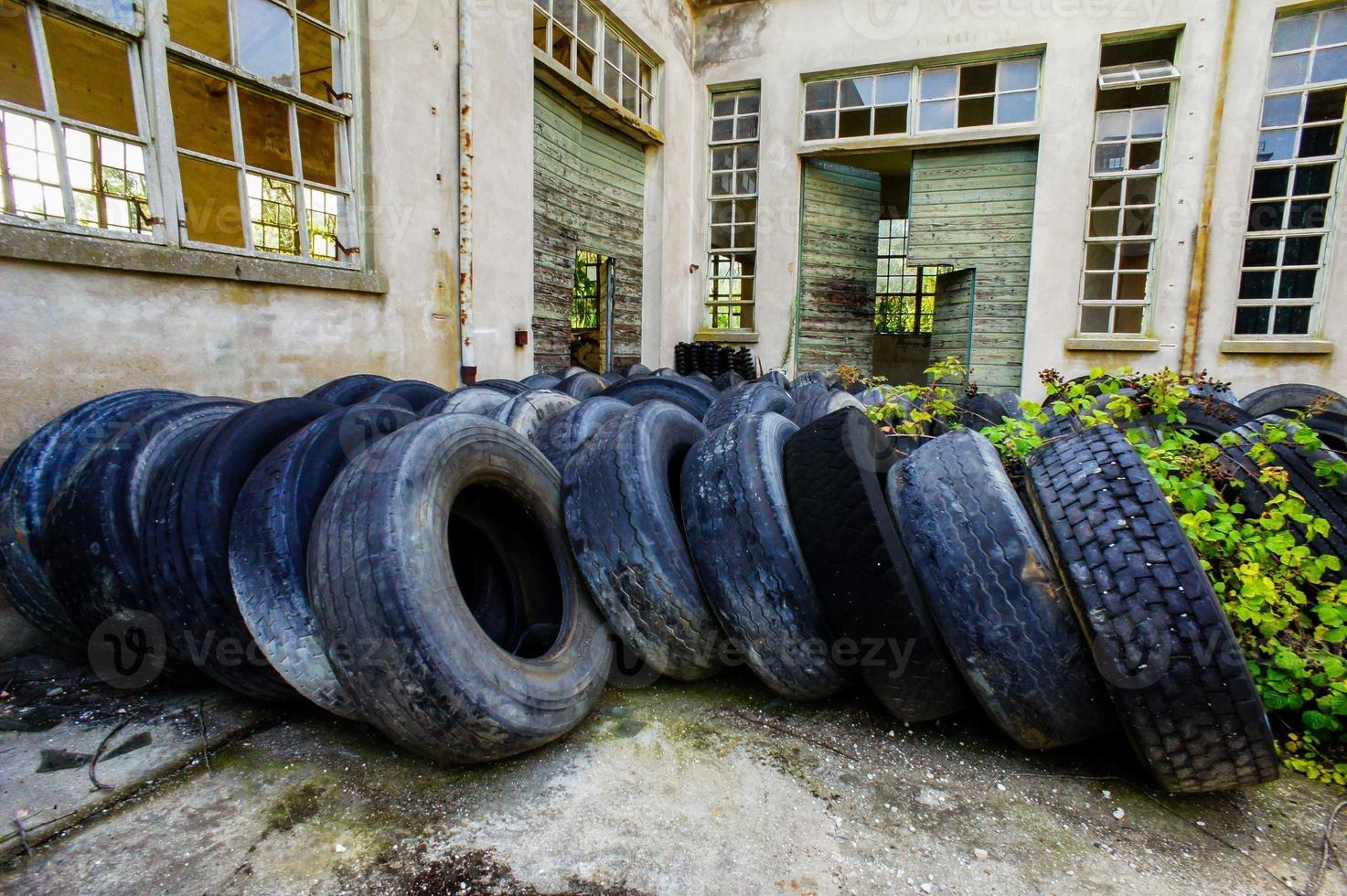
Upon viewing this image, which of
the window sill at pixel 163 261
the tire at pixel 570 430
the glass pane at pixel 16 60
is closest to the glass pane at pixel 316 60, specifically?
the window sill at pixel 163 261

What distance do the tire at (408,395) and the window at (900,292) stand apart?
496 inches

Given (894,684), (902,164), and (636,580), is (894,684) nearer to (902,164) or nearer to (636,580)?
(636,580)

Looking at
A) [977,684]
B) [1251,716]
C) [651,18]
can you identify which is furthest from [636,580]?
[651,18]

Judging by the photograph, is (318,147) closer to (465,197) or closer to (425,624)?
(465,197)

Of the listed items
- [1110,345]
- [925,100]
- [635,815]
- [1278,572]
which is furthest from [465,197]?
[1110,345]

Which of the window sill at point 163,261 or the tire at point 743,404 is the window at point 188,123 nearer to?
the window sill at point 163,261

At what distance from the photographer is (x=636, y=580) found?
86.4 inches

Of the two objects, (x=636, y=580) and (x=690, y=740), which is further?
(x=636, y=580)

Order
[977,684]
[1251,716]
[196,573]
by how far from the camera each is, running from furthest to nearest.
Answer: [196,573] → [977,684] → [1251,716]

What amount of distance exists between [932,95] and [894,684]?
9.45 meters

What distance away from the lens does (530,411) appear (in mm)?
3182

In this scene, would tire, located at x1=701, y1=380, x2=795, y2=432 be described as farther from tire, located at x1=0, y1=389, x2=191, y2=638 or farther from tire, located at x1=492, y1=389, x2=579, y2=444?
tire, located at x1=0, y1=389, x2=191, y2=638

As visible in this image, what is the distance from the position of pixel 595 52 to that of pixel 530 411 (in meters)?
6.22

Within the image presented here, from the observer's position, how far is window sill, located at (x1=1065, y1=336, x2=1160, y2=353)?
808cm
